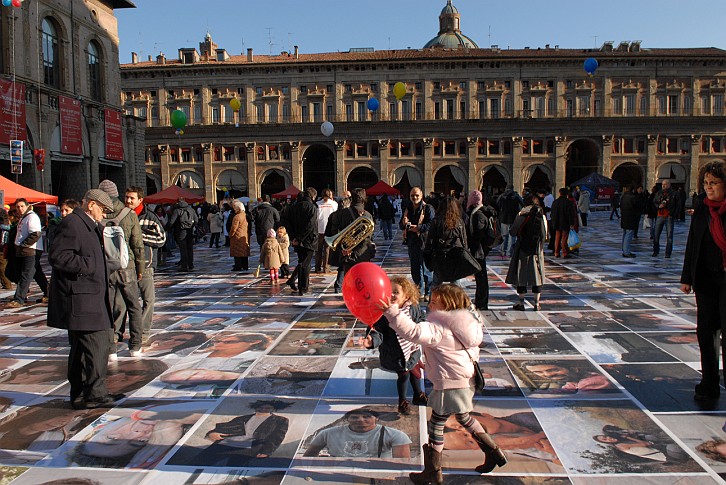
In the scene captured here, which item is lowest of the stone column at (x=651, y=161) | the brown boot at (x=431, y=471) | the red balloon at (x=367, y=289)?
the brown boot at (x=431, y=471)

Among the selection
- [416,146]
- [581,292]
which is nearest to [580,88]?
[416,146]

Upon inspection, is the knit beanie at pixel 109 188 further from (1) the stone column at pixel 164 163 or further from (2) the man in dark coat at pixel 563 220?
(1) the stone column at pixel 164 163

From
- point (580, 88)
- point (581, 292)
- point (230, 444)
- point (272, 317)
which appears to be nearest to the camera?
point (230, 444)

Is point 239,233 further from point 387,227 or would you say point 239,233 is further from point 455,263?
point 387,227

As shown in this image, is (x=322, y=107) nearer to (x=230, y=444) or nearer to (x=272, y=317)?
(x=272, y=317)

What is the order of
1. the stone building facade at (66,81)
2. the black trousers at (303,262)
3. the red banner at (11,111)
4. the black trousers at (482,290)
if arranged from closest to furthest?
1. the black trousers at (482,290)
2. the black trousers at (303,262)
3. the red banner at (11,111)
4. the stone building facade at (66,81)

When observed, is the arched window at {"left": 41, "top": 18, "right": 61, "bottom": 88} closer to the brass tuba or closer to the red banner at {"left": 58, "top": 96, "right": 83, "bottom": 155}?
the red banner at {"left": 58, "top": 96, "right": 83, "bottom": 155}

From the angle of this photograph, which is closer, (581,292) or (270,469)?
(270,469)

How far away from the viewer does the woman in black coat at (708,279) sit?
13.9ft

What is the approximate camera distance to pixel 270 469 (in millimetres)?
3469

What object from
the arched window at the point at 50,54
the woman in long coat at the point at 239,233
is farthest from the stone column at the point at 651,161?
the arched window at the point at 50,54

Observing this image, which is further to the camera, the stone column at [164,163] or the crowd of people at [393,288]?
the stone column at [164,163]

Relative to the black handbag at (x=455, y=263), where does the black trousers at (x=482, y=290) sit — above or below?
below

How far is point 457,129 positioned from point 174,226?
39.4 m
